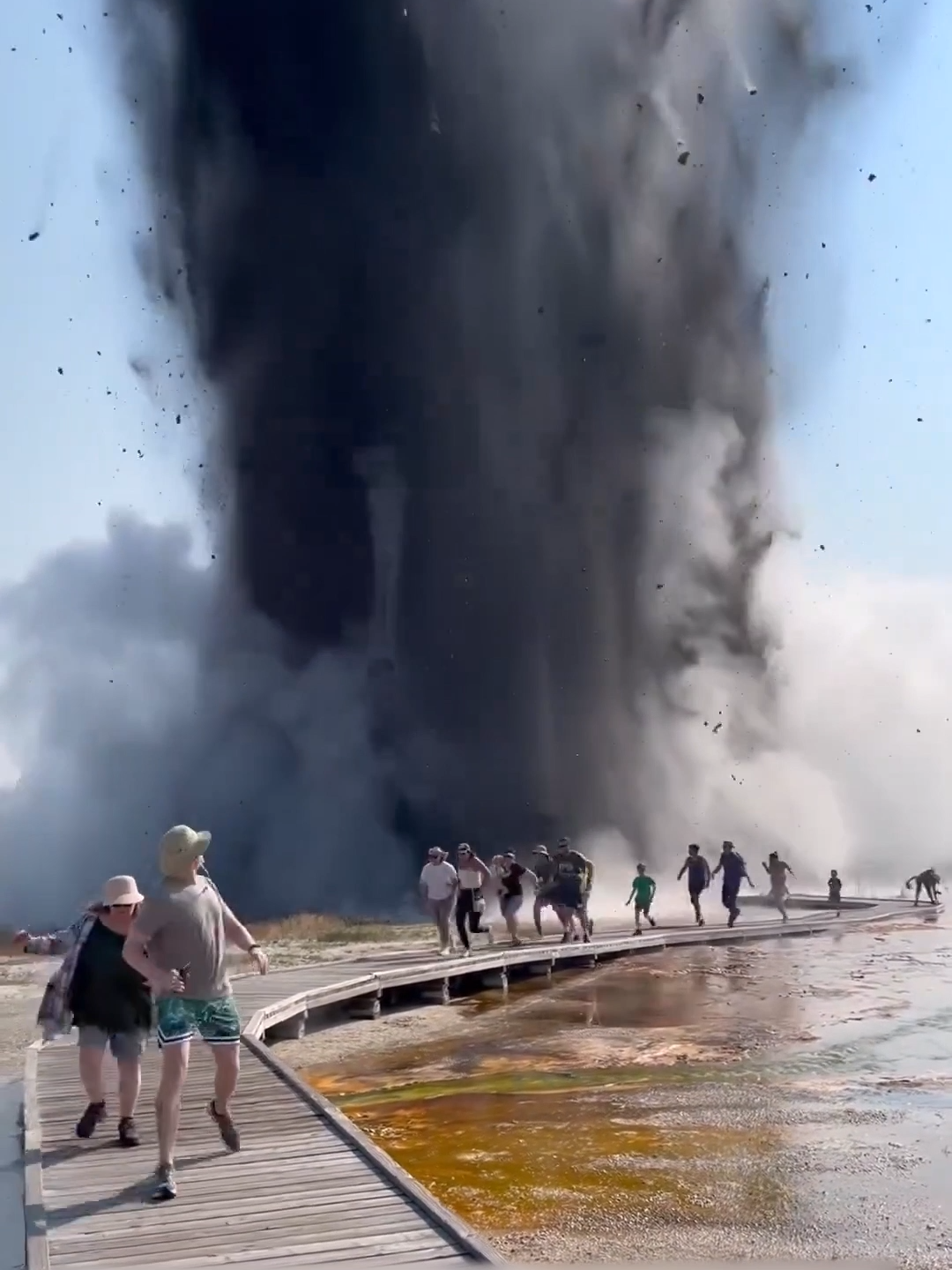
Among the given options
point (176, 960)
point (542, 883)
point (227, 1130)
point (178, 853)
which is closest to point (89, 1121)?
point (227, 1130)

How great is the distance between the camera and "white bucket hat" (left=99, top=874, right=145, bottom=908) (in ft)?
24.8

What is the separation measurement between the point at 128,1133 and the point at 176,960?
1554mm

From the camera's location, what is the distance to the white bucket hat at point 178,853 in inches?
267

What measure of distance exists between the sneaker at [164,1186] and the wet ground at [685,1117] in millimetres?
1885

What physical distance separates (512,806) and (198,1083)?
36.8 meters

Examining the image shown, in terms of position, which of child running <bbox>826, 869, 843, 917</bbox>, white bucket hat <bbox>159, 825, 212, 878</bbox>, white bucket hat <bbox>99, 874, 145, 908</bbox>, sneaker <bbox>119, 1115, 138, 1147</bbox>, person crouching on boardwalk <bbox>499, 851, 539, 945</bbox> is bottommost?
sneaker <bbox>119, 1115, 138, 1147</bbox>

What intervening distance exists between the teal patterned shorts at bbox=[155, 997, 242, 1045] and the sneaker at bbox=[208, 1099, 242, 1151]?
629 millimetres

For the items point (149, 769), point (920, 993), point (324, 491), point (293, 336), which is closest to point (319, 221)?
point (293, 336)

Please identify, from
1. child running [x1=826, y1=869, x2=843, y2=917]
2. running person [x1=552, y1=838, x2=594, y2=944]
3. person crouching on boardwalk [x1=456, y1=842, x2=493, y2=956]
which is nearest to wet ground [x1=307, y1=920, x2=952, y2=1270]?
person crouching on boardwalk [x1=456, y1=842, x2=493, y2=956]

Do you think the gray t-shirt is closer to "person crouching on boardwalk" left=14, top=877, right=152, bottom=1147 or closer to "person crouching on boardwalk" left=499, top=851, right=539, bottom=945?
"person crouching on boardwalk" left=14, top=877, right=152, bottom=1147

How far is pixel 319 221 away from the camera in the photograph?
159ft

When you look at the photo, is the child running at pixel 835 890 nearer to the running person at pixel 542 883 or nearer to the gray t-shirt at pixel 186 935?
the running person at pixel 542 883

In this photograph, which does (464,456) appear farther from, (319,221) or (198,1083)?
(198,1083)

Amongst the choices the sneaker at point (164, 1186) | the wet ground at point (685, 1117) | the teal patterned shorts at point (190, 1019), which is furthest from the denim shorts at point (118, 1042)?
the wet ground at point (685, 1117)
